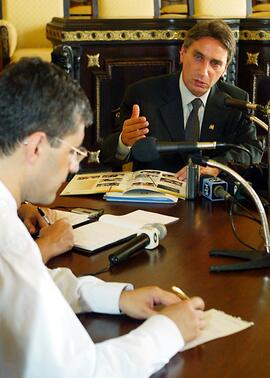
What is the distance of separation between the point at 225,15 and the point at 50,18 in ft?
4.63

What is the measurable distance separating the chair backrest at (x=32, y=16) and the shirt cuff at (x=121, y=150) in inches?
122

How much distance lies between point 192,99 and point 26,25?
123 inches

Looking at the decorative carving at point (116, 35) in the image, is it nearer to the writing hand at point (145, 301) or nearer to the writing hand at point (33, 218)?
the writing hand at point (33, 218)

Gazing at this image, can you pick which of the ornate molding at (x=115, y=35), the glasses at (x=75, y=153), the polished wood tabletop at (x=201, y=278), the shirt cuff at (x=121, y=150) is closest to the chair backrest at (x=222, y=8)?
the ornate molding at (x=115, y=35)

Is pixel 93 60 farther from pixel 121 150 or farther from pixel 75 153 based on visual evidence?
pixel 75 153

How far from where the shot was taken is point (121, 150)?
8.83ft

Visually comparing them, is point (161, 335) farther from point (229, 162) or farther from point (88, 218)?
point (229, 162)

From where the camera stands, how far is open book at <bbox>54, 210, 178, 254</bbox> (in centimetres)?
187

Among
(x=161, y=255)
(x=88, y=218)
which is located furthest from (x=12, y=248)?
(x=88, y=218)

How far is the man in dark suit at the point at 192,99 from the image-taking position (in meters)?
2.82

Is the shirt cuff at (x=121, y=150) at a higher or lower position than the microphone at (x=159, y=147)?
lower

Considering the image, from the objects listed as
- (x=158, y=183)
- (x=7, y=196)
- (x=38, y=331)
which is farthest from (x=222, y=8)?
(x=38, y=331)

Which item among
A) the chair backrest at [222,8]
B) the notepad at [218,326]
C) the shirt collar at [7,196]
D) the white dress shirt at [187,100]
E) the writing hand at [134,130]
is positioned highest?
the chair backrest at [222,8]

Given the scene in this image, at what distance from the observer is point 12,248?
1118mm
